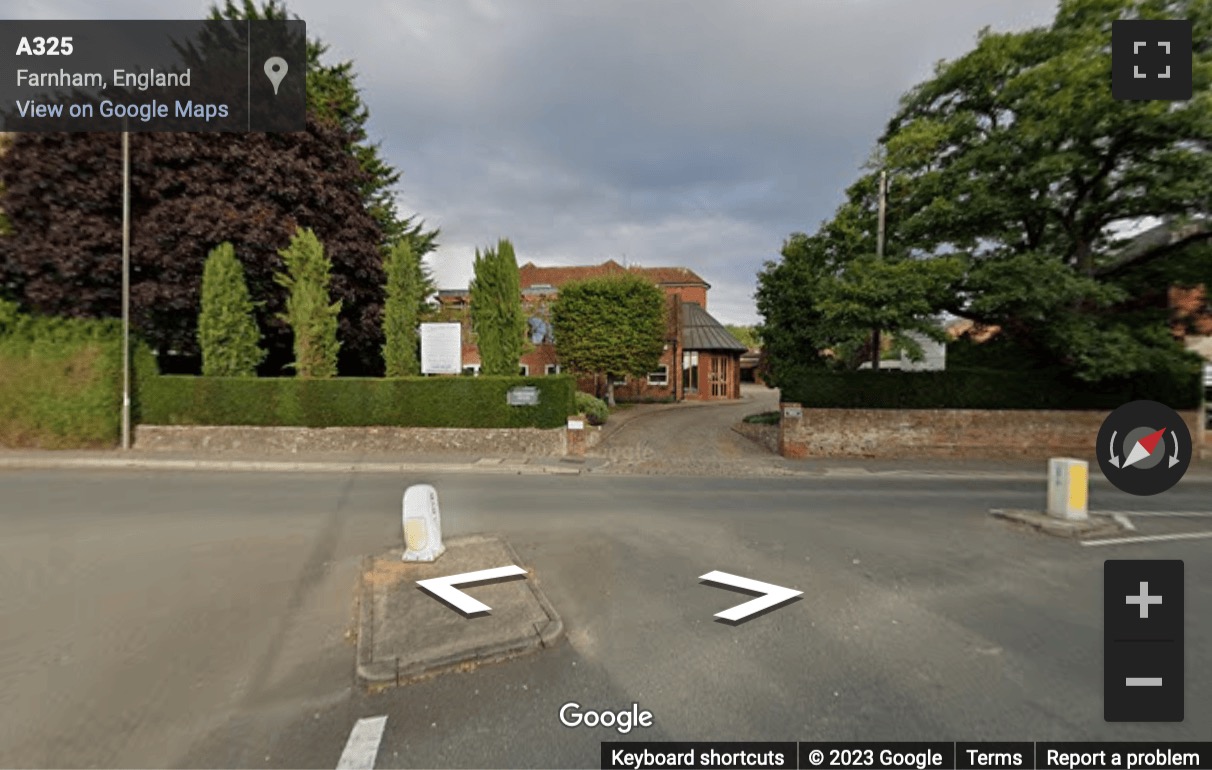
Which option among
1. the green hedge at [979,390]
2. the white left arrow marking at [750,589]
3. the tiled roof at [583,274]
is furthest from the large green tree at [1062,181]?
the tiled roof at [583,274]

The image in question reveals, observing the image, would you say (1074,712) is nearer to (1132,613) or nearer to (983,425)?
(1132,613)

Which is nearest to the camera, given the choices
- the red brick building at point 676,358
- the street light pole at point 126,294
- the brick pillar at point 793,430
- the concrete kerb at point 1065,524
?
the concrete kerb at point 1065,524

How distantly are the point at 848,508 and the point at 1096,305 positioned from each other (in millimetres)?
9714

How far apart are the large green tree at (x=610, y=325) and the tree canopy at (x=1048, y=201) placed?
37.5ft

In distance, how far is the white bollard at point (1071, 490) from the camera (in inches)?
284

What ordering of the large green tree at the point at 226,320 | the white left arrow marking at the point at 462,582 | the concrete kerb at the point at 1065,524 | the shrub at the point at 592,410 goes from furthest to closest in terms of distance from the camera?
the shrub at the point at 592,410
the large green tree at the point at 226,320
the concrete kerb at the point at 1065,524
the white left arrow marking at the point at 462,582

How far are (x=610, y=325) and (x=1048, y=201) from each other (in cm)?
1592

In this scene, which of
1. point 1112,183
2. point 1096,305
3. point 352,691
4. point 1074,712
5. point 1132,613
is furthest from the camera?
point 1096,305

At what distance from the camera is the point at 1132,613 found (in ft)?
13.2

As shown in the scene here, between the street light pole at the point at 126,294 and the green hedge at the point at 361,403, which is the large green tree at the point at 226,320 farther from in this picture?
the street light pole at the point at 126,294

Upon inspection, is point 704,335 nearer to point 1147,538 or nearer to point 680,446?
point 680,446

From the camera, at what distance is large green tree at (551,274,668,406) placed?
23.8 metres

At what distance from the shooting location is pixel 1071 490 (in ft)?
23.7

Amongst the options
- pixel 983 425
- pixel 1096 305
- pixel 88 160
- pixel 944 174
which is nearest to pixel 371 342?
pixel 88 160
